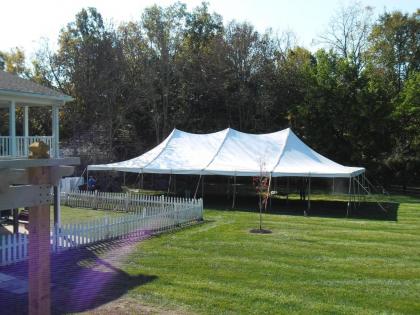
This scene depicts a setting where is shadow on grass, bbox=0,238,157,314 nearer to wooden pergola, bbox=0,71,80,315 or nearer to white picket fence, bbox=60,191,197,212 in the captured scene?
wooden pergola, bbox=0,71,80,315

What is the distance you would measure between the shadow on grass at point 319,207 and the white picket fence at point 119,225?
3.92m

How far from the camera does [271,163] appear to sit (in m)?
20.4

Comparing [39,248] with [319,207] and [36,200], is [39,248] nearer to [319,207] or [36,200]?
[36,200]

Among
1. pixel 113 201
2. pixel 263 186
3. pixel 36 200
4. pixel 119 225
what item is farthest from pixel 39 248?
pixel 113 201

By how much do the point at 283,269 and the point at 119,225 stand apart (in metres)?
5.24

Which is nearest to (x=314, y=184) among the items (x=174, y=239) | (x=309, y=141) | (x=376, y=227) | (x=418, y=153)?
(x=309, y=141)

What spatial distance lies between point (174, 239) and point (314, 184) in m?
21.1

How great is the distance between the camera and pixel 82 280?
348 inches

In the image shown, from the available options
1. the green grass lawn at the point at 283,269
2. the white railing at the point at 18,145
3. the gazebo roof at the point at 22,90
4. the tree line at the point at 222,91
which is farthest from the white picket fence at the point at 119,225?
the tree line at the point at 222,91

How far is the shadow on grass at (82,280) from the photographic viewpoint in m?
7.41

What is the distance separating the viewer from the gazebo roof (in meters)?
12.9

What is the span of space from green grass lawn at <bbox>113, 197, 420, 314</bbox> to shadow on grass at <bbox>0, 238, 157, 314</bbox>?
0.34m

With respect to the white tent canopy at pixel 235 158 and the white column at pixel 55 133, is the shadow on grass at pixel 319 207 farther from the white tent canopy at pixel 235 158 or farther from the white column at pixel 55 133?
the white column at pixel 55 133

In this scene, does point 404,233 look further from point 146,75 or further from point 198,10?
point 198,10
